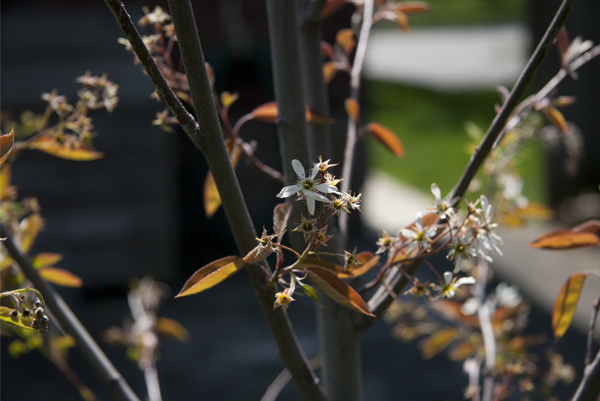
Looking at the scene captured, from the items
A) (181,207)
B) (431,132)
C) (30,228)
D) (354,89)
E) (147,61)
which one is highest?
(147,61)

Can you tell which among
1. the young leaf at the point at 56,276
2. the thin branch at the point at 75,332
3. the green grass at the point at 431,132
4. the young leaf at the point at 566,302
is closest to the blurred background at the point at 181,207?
the green grass at the point at 431,132

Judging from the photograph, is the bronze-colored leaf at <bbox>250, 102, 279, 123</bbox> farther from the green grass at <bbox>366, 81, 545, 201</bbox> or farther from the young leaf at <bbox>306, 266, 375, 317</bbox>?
the green grass at <bbox>366, 81, 545, 201</bbox>

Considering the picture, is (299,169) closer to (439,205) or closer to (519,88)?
(439,205)

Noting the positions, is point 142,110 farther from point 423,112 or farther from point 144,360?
point 423,112

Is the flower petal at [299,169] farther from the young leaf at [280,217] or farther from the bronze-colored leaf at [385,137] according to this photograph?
the bronze-colored leaf at [385,137]

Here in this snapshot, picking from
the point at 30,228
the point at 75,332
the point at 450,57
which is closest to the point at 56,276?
the point at 30,228

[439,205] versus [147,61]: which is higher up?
[147,61]

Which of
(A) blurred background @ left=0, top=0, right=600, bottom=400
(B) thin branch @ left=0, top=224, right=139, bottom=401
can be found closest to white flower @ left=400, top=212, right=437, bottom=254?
(B) thin branch @ left=0, top=224, right=139, bottom=401

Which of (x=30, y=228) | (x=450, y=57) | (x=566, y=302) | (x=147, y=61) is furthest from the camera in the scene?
(x=450, y=57)
